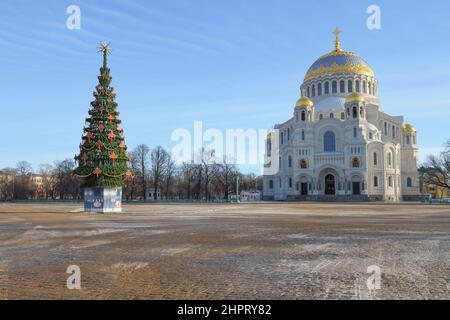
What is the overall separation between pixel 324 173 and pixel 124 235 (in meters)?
61.0

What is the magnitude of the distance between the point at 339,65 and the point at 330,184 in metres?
23.2

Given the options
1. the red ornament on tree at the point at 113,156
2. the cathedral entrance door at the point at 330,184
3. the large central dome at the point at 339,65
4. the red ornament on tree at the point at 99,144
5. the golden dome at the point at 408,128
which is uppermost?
the large central dome at the point at 339,65

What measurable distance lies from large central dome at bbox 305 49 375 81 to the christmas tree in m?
55.7

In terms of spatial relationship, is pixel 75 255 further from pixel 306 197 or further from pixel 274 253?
pixel 306 197

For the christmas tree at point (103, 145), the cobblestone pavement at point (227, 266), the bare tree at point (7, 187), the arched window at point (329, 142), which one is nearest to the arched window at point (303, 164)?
the arched window at point (329, 142)

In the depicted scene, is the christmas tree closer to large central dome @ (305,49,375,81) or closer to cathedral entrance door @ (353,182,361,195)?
cathedral entrance door @ (353,182,361,195)

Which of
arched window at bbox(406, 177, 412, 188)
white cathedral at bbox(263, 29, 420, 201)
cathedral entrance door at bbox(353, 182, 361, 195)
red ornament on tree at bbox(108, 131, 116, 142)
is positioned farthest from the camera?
arched window at bbox(406, 177, 412, 188)

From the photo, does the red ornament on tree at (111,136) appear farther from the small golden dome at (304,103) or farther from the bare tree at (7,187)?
the bare tree at (7,187)

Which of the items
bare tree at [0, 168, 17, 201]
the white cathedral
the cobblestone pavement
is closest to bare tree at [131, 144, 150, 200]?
the white cathedral

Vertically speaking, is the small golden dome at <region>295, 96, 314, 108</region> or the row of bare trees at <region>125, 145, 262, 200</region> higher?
the small golden dome at <region>295, 96, 314, 108</region>

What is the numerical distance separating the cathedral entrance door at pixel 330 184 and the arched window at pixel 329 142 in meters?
4.66

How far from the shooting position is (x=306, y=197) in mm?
72250

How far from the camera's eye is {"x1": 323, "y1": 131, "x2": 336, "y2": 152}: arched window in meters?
75.1

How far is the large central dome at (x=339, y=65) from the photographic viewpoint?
81162 millimetres
